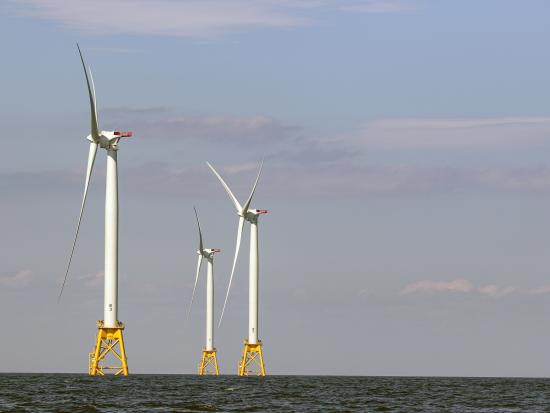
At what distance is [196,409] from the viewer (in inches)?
3632

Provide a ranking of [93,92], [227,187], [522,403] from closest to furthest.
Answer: [522,403]
[93,92]
[227,187]

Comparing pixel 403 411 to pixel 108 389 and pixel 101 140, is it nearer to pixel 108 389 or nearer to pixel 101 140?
pixel 108 389

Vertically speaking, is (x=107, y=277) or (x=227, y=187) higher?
(x=227, y=187)

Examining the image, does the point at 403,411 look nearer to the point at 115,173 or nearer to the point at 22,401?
the point at 22,401

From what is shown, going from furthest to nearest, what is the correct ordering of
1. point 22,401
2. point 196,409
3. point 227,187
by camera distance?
point 227,187 < point 22,401 < point 196,409

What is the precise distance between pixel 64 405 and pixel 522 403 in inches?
1878

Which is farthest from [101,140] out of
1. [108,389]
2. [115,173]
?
[108,389]

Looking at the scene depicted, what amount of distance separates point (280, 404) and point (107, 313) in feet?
131

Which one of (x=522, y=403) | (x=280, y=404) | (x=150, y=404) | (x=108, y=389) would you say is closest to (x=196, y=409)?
(x=150, y=404)

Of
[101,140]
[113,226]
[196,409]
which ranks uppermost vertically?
[101,140]

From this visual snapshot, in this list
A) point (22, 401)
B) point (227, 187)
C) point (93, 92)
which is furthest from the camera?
point (227, 187)

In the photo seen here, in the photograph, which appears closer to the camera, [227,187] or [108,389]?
[108,389]

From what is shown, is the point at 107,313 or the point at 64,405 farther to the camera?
the point at 107,313

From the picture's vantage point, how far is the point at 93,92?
448 feet
